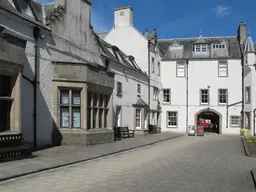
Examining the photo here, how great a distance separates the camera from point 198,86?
122ft

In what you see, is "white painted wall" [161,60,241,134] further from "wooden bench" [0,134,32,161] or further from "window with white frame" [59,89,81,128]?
"wooden bench" [0,134,32,161]

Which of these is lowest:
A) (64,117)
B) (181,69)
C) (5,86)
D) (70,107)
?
(64,117)

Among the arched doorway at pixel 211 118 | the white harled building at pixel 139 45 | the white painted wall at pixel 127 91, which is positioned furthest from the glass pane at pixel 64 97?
the arched doorway at pixel 211 118

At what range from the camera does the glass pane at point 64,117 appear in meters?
15.6

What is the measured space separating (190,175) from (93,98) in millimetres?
8855

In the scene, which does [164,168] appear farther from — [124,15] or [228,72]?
[228,72]

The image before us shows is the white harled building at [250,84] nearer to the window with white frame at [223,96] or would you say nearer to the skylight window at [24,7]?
the window with white frame at [223,96]

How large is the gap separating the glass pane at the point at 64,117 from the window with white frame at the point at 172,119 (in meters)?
23.3

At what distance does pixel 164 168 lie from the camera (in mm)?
10430

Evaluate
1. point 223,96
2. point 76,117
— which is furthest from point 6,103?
point 223,96

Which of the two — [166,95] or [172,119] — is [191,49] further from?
[172,119]

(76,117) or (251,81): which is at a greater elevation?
A: (251,81)

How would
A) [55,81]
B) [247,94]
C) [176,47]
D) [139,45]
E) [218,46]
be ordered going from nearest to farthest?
[55,81]
[139,45]
[247,94]
[218,46]
[176,47]

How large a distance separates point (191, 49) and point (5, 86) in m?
31.0
